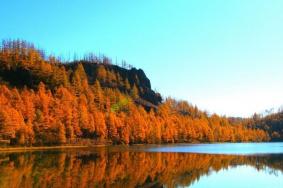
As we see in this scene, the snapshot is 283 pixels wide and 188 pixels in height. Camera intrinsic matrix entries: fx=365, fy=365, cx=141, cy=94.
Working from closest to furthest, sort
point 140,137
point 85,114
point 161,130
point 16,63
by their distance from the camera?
point 85,114
point 140,137
point 161,130
point 16,63

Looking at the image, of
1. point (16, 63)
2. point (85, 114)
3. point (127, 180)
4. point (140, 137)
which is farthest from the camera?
point (16, 63)

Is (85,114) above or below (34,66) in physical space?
below

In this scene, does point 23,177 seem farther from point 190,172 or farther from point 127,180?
point 190,172

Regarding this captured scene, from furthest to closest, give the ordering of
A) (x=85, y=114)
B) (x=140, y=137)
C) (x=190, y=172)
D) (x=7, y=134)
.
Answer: (x=140, y=137) → (x=85, y=114) → (x=7, y=134) → (x=190, y=172)

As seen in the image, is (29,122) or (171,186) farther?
(29,122)

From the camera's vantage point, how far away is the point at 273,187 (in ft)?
118

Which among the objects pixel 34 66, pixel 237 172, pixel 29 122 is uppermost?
pixel 34 66

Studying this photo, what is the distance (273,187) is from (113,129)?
108 m

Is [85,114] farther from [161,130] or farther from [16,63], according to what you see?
[16,63]

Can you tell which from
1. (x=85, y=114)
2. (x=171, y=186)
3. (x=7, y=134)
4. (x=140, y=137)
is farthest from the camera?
(x=140, y=137)

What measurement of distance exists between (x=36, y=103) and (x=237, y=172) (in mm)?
89745

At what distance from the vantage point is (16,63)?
189 metres

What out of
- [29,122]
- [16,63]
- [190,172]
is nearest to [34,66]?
[16,63]

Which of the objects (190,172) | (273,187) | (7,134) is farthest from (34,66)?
(273,187)
